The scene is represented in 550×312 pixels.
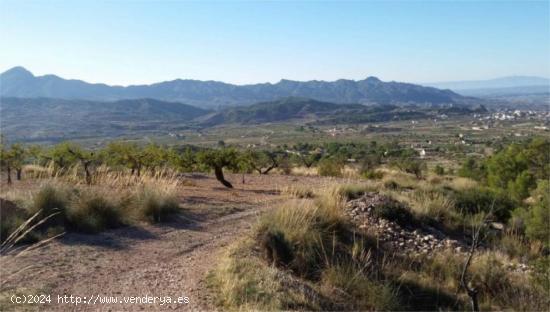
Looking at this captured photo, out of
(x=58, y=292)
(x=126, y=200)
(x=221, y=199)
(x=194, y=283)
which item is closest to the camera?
(x=58, y=292)

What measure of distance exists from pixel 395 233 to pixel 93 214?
6.16 m

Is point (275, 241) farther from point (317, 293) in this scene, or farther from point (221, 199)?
point (221, 199)

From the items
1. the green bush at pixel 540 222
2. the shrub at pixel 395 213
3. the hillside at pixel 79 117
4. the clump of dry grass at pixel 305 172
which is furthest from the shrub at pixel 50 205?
the hillside at pixel 79 117

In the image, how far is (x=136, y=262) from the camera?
7.38 m

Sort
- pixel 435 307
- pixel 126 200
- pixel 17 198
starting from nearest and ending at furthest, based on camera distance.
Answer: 1. pixel 435 307
2. pixel 17 198
3. pixel 126 200

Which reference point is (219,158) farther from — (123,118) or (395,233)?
(123,118)

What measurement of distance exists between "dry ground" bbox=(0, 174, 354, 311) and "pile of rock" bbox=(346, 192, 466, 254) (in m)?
2.39

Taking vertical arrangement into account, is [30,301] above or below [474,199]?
above

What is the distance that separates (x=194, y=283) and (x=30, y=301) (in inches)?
77.5

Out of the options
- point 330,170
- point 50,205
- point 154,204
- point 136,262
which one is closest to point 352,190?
point 154,204

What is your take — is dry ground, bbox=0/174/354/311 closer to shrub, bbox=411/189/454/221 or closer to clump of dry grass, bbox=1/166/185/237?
clump of dry grass, bbox=1/166/185/237

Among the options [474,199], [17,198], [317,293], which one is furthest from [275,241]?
[474,199]

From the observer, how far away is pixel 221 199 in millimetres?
13375

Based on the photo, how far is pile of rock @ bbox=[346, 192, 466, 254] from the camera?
989cm
